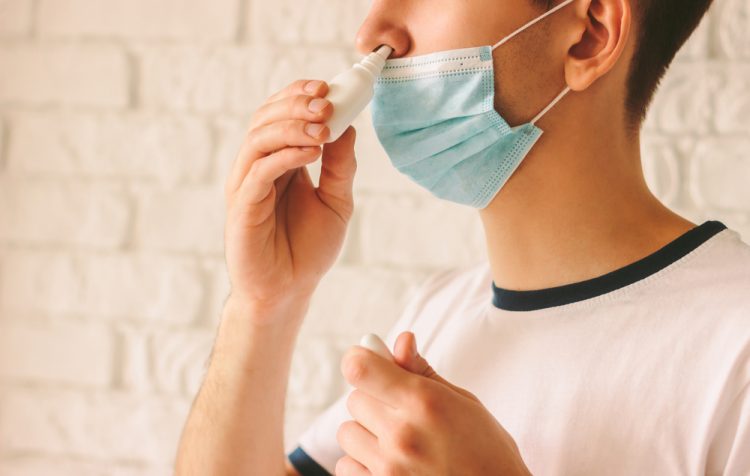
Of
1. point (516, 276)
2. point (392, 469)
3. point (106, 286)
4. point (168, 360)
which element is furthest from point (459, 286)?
point (106, 286)

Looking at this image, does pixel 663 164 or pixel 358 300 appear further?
pixel 358 300

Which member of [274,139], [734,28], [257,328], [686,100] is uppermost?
[734,28]

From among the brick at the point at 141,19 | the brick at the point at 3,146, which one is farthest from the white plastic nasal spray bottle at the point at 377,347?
the brick at the point at 3,146

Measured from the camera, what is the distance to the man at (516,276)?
0.81 metres

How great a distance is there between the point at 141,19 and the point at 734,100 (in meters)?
1.01

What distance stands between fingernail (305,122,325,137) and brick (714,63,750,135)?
2.28ft

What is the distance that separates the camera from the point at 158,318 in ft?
5.03

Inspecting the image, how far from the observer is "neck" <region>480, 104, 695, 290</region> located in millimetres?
965

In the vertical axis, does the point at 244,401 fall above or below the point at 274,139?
below

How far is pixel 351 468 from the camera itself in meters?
0.79

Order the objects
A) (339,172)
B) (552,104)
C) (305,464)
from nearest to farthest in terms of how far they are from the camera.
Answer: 1. (552,104)
2. (339,172)
3. (305,464)

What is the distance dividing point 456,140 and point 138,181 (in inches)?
30.0

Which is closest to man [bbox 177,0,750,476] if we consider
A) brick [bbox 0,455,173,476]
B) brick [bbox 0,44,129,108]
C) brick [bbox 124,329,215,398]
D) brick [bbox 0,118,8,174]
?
brick [bbox 124,329,215,398]

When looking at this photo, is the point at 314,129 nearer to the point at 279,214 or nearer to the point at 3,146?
the point at 279,214
